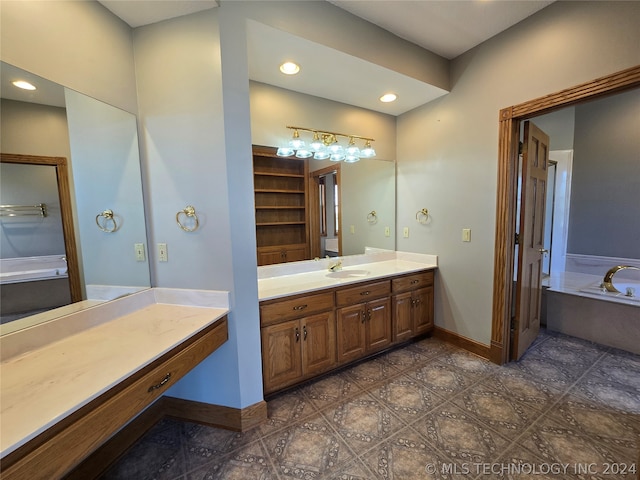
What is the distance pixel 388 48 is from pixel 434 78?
23.5 inches

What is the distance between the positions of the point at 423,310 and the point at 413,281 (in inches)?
15.1

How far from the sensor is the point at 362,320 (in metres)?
2.34

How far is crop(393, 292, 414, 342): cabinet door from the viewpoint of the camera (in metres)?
2.57

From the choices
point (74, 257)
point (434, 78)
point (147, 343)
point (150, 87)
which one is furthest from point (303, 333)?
point (434, 78)

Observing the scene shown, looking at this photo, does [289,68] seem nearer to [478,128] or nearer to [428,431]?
[478,128]

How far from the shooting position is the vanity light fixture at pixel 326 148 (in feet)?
7.70

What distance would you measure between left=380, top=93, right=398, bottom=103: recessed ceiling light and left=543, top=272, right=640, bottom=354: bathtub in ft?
9.08

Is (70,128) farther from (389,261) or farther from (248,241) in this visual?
(389,261)

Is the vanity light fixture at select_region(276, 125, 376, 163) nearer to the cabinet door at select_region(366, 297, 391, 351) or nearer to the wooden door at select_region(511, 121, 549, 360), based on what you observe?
the wooden door at select_region(511, 121, 549, 360)

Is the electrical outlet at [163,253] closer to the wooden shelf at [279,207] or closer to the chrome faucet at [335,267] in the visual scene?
the wooden shelf at [279,207]

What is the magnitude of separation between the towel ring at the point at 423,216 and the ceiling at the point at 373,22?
1.16m

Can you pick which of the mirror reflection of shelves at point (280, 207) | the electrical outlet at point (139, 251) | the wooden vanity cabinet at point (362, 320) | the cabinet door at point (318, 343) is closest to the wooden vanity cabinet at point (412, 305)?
the wooden vanity cabinet at point (362, 320)

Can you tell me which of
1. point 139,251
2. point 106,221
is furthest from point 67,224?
point 139,251

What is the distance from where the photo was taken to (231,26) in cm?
151
